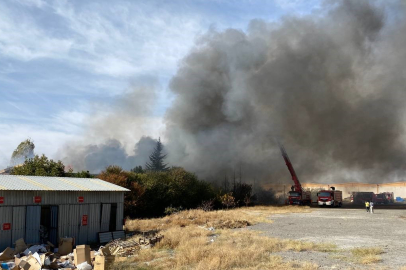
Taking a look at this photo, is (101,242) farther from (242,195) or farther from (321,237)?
(242,195)

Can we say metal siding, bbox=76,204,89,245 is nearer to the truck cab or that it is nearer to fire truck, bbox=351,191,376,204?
the truck cab

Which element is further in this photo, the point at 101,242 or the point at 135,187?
the point at 135,187

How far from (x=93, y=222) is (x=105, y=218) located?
2.87ft

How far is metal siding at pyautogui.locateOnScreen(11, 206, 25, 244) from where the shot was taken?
15.4 meters

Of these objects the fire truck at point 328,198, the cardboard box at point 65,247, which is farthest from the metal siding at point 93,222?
the fire truck at point 328,198

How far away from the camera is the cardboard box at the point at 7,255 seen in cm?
1341

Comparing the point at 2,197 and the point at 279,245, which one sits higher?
the point at 2,197

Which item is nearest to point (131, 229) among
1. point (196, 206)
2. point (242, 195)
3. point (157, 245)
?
point (157, 245)

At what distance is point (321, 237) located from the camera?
21281mm

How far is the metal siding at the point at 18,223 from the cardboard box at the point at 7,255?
1398 mm

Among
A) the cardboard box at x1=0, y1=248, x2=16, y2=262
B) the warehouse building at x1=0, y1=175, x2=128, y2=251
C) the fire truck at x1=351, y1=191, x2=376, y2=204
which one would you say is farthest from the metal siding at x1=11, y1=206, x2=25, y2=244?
the fire truck at x1=351, y1=191, x2=376, y2=204

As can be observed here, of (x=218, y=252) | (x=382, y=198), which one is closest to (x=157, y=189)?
(x=218, y=252)

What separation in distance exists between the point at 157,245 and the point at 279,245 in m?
5.58

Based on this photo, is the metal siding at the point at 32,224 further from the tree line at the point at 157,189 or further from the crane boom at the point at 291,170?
the crane boom at the point at 291,170
